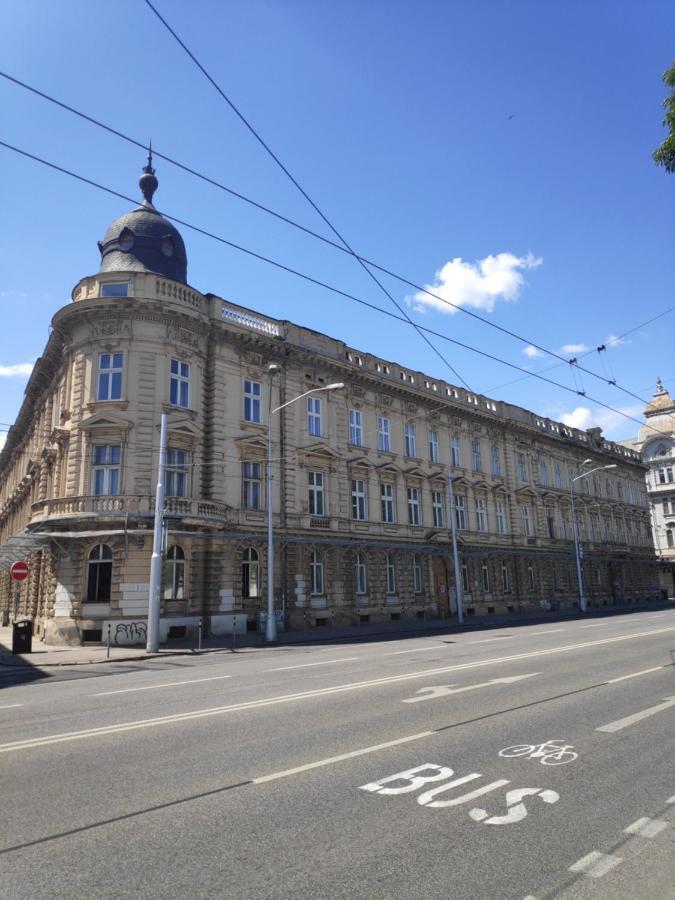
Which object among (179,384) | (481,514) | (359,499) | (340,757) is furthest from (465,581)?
(340,757)

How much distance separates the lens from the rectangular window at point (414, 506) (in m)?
39.0

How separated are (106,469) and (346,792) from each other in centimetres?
2368

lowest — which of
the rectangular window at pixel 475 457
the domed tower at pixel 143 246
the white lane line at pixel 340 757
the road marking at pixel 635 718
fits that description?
the road marking at pixel 635 718

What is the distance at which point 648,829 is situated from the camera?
4941mm

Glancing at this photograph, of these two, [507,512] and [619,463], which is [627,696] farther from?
[619,463]

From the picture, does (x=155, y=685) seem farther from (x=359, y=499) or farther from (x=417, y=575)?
(x=417, y=575)

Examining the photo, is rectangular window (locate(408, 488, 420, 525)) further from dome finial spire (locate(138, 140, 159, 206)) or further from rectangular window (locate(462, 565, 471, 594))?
dome finial spire (locate(138, 140, 159, 206))

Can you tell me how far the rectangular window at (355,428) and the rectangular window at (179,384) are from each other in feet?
35.2

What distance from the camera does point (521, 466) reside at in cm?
5028

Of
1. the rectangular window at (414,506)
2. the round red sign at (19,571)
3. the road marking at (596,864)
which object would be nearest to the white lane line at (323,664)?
the round red sign at (19,571)

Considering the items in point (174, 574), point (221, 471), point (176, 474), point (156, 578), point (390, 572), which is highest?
point (221, 471)

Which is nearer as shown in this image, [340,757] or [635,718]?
[340,757]

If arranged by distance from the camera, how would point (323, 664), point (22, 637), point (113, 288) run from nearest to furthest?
1. point (323, 664)
2. point (22, 637)
3. point (113, 288)

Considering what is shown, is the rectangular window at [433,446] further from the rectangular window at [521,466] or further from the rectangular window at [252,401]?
the rectangular window at [252,401]
